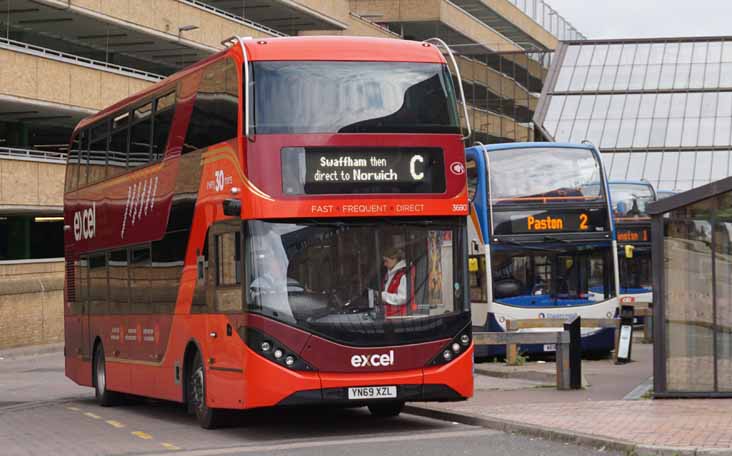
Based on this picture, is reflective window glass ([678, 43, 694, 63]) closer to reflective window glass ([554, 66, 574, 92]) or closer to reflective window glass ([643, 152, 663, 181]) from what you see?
reflective window glass ([554, 66, 574, 92])

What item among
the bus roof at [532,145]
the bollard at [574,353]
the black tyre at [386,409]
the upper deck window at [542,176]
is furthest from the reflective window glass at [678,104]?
the black tyre at [386,409]

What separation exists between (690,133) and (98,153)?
45.9 meters

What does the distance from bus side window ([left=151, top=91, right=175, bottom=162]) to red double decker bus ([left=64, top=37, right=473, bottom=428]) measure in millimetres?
1560

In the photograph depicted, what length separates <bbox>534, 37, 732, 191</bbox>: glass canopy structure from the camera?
201 feet

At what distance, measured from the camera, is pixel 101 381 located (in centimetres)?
2141

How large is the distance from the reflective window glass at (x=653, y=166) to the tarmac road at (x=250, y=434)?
42078 mm

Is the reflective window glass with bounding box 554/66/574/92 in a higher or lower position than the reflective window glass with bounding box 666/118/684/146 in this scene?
higher

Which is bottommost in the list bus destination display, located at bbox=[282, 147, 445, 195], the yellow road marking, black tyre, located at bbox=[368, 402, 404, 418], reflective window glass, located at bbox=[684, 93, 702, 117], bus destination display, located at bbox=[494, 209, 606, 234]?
the yellow road marking

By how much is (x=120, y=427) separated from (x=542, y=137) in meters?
51.1

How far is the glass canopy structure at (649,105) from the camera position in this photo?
61.2m

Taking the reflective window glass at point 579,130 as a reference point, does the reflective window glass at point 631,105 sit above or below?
above

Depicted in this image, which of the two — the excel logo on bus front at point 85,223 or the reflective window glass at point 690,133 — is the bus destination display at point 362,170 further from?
the reflective window glass at point 690,133

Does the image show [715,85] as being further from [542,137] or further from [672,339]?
[672,339]

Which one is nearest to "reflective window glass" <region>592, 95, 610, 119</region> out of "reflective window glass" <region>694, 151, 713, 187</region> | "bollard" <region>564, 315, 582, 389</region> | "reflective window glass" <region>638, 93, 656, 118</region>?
"reflective window glass" <region>638, 93, 656, 118</region>
